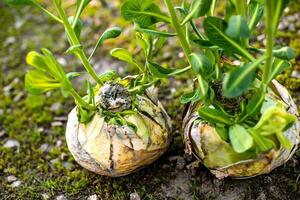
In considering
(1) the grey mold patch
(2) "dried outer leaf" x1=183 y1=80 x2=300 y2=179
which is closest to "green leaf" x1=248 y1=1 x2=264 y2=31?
(2) "dried outer leaf" x1=183 y1=80 x2=300 y2=179

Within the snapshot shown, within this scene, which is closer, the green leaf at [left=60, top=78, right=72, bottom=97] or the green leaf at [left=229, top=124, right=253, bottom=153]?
the green leaf at [left=229, top=124, right=253, bottom=153]

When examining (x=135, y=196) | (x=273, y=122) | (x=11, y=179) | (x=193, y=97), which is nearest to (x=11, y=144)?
(x=11, y=179)

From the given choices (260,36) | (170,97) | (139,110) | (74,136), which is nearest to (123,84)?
(139,110)

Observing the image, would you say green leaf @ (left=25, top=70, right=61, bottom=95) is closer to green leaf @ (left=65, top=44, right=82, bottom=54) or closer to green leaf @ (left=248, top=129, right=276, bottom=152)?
green leaf @ (left=65, top=44, right=82, bottom=54)

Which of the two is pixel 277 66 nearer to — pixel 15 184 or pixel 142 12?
pixel 142 12

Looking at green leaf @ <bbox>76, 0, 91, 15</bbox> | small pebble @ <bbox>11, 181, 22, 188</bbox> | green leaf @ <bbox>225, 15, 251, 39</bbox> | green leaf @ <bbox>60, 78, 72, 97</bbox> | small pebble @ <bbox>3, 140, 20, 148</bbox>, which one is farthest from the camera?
small pebble @ <bbox>3, 140, 20, 148</bbox>

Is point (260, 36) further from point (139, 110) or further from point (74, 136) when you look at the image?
point (74, 136)
